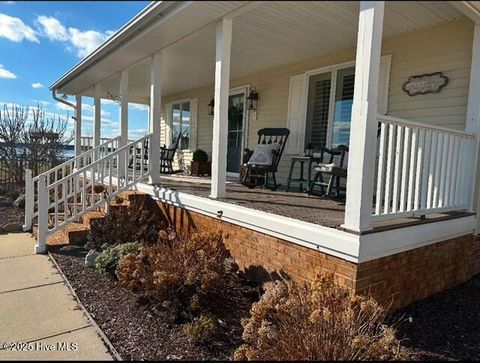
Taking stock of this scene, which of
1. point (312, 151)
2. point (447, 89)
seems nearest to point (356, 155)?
point (447, 89)

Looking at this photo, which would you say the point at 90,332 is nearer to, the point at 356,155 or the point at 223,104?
the point at 356,155

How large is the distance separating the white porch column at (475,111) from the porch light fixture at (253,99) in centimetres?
363

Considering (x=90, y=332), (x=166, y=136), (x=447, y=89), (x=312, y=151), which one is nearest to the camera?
(x=90, y=332)

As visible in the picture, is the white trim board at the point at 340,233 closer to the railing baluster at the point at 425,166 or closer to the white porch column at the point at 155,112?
the railing baluster at the point at 425,166

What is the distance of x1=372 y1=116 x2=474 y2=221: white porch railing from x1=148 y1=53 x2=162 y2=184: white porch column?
118 inches

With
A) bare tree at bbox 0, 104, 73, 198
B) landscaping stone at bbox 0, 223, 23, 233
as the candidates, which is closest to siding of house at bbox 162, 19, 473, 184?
landscaping stone at bbox 0, 223, 23, 233

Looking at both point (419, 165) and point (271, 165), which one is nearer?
point (419, 165)

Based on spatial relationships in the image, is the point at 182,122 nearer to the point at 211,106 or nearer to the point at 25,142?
the point at 211,106

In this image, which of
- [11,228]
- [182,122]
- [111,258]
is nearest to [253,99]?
[182,122]

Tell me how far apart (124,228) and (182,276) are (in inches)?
66.7

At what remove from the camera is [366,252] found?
237 cm

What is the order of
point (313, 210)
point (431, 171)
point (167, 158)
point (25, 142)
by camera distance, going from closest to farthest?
point (431, 171) < point (313, 210) < point (167, 158) < point (25, 142)

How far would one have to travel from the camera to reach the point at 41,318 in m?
2.49

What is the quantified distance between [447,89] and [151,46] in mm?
3545
